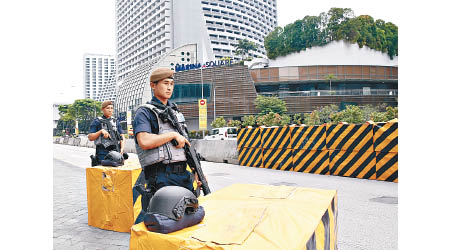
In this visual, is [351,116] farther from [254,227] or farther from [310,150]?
[254,227]

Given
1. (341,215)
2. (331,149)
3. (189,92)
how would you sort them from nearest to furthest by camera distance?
(341,215)
(331,149)
(189,92)

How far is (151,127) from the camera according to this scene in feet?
8.23

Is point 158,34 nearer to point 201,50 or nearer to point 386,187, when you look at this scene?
point 201,50

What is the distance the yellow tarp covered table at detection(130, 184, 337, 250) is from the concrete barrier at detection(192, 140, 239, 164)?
1136cm

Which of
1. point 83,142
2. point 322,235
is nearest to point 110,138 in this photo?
point 322,235

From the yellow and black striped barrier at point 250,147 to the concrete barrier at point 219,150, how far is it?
0.56 m

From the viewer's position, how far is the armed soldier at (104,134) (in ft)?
18.6

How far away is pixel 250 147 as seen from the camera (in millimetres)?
12695

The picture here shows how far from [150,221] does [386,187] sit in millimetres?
7498

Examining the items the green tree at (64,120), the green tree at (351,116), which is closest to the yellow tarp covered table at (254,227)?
the green tree at (351,116)

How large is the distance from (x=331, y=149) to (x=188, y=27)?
317 ft

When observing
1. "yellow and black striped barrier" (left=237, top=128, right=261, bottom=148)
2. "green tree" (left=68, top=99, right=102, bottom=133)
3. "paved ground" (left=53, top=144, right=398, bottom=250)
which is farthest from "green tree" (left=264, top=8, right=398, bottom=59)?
"paved ground" (left=53, top=144, right=398, bottom=250)

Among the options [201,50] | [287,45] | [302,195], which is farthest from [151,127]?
[201,50]

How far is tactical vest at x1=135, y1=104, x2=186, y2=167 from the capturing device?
2.46 metres
